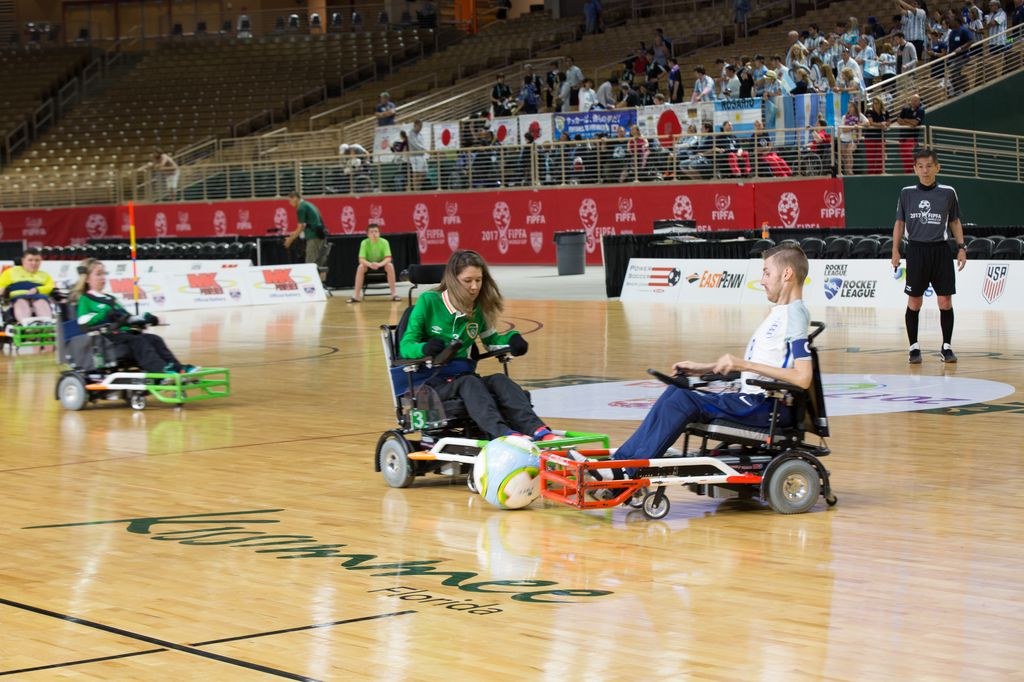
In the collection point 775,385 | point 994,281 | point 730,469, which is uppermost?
point 994,281

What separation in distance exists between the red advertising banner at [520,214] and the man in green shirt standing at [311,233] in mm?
4811

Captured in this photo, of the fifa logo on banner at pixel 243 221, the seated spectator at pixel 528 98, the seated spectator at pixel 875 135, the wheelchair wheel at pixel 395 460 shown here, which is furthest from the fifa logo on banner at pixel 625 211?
the wheelchair wheel at pixel 395 460

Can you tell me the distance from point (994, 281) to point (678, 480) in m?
15.5

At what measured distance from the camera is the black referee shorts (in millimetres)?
15617

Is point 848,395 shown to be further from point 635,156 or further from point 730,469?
point 635,156

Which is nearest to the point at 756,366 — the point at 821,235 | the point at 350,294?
the point at 821,235

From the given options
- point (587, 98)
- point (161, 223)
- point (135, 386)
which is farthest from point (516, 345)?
point (161, 223)

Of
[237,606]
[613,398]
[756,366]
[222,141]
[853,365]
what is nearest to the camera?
[237,606]

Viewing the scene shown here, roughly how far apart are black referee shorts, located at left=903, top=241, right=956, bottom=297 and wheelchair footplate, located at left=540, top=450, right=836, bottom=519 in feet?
25.9

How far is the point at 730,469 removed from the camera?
8055 mm

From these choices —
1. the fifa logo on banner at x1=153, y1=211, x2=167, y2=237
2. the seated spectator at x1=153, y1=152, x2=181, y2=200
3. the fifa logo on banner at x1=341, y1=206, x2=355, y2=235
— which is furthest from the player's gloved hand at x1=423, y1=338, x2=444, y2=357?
the fifa logo on banner at x1=153, y1=211, x2=167, y2=237

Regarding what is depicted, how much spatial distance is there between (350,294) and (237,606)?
84.1 feet

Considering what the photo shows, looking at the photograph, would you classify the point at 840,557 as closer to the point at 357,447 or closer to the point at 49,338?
the point at 357,447

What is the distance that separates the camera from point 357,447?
11312mm
